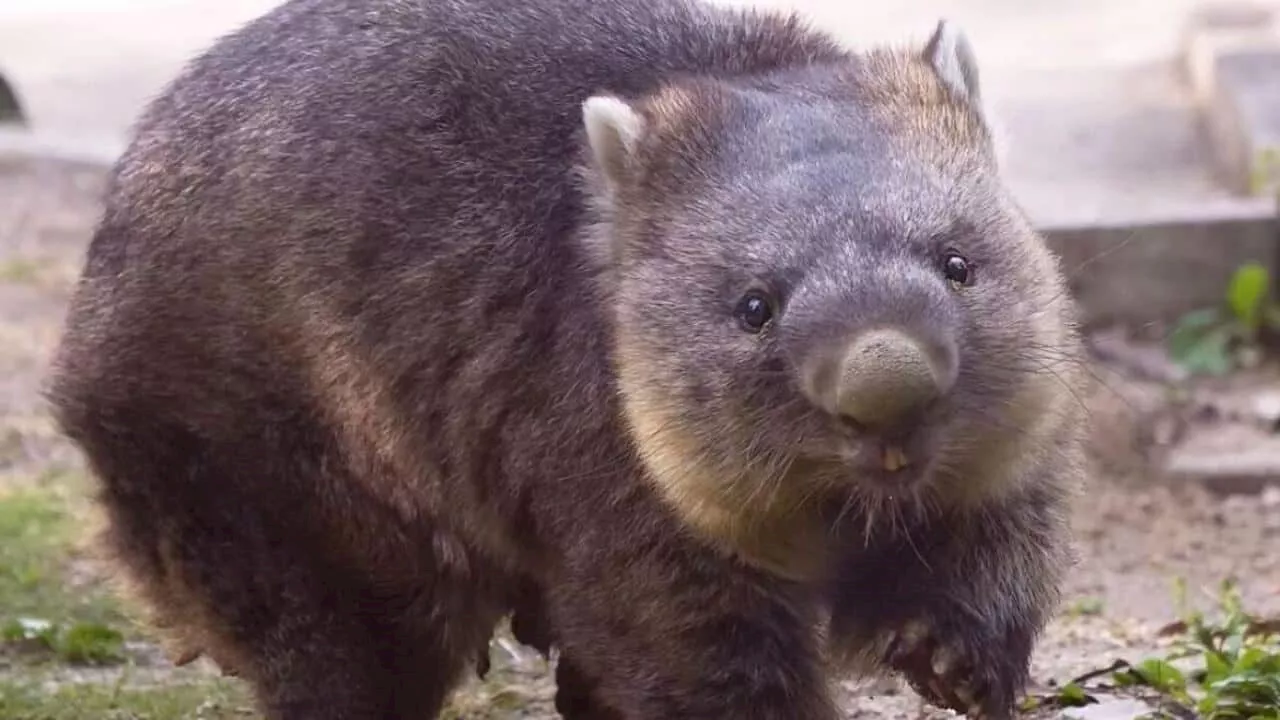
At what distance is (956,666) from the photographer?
4.61 meters

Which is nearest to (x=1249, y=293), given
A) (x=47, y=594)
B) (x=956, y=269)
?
(x=47, y=594)

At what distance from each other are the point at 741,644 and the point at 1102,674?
1350mm

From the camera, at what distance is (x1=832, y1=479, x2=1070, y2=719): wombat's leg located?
4.63m

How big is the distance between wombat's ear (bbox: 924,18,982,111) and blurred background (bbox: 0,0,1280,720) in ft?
0.87

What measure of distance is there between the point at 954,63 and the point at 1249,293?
5151 mm

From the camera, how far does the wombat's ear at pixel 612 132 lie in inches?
187

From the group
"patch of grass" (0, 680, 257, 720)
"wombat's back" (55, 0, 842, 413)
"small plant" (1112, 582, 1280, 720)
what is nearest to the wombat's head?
"wombat's back" (55, 0, 842, 413)

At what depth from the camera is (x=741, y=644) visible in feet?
14.9

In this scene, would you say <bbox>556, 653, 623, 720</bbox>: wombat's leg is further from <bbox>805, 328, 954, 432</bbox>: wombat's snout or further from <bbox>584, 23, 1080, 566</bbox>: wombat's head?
<bbox>805, 328, 954, 432</bbox>: wombat's snout

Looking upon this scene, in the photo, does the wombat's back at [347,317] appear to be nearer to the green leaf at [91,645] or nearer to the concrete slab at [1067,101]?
the green leaf at [91,645]

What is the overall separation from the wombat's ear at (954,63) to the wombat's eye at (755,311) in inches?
31.3

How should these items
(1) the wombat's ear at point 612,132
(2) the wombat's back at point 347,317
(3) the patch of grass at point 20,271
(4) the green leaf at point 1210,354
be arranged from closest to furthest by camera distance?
1. (1) the wombat's ear at point 612,132
2. (2) the wombat's back at point 347,317
3. (4) the green leaf at point 1210,354
4. (3) the patch of grass at point 20,271

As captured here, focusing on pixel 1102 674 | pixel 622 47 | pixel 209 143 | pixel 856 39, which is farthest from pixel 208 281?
pixel 856 39

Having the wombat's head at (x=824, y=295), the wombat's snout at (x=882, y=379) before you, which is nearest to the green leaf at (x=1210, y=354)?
the wombat's head at (x=824, y=295)
